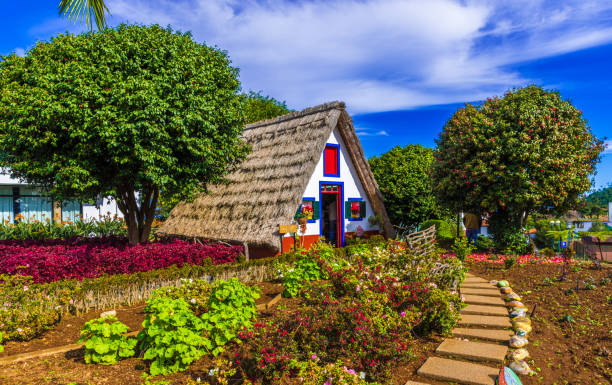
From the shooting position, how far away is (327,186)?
13648 mm

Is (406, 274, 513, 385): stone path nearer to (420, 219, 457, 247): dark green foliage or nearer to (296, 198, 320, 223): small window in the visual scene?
(296, 198, 320, 223): small window

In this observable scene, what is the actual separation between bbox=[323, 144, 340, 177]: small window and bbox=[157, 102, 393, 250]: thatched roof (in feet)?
2.19

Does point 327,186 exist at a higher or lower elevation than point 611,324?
higher

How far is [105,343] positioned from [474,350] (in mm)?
4573

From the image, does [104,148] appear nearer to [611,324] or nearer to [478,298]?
[478,298]

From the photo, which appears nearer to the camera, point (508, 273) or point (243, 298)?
point (243, 298)

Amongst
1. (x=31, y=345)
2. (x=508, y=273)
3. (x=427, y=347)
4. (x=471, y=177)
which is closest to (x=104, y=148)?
(x=31, y=345)

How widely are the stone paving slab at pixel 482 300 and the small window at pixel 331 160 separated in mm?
7172

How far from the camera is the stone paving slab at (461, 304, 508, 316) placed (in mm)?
6359

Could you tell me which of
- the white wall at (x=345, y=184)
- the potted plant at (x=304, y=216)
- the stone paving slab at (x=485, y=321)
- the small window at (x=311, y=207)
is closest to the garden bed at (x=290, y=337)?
the stone paving slab at (x=485, y=321)

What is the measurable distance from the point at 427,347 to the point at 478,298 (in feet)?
8.26

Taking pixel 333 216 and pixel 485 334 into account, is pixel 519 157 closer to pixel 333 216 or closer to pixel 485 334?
pixel 333 216

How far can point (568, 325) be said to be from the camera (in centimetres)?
575

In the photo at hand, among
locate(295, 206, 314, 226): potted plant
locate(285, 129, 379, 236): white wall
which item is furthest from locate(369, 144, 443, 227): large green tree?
locate(295, 206, 314, 226): potted plant
